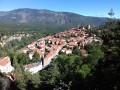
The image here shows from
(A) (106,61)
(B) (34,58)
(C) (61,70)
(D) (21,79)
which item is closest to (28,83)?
(D) (21,79)

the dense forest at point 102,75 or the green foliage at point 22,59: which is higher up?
the dense forest at point 102,75

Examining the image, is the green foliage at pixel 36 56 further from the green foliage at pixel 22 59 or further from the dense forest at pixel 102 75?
the dense forest at pixel 102 75

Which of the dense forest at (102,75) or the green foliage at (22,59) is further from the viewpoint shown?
the green foliage at (22,59)

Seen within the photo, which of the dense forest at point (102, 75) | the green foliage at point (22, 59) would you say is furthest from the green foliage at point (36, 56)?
the dense forest at point (102, 75)


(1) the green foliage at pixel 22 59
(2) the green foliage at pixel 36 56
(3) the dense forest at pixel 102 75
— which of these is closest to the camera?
(3) the dense forest at pixel 102 75

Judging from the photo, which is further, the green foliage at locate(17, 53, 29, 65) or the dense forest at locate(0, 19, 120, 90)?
the green foliage at locate(17, 53, 29, 65)

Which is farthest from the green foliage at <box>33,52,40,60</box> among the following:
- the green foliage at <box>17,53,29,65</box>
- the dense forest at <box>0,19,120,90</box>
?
the dense forest at <box>0,19,120,90</box>

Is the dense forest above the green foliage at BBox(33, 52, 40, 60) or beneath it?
above

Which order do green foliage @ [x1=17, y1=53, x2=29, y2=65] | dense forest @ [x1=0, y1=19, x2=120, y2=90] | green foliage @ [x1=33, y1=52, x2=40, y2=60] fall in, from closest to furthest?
1. dense forest @ [x1=0, y1=19, x2=120, y2=90]
2. green foliage @ [x1=17, y1=53, x2=29, y2=65]
3. green foliage @ [x1=33, y1=52, x2=40, y2=60]

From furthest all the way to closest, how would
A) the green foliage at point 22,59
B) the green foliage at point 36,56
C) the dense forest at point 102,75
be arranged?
the green foliage at point 36,56, the green foliage at point 22,59, the dense forest at point 102,75

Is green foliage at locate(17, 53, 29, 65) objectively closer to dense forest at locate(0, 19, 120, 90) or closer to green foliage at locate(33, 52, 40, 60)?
green foliage at locate(33, 52, 40, 60)

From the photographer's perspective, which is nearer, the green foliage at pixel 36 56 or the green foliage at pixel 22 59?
the green foliage at pixel 22 59
